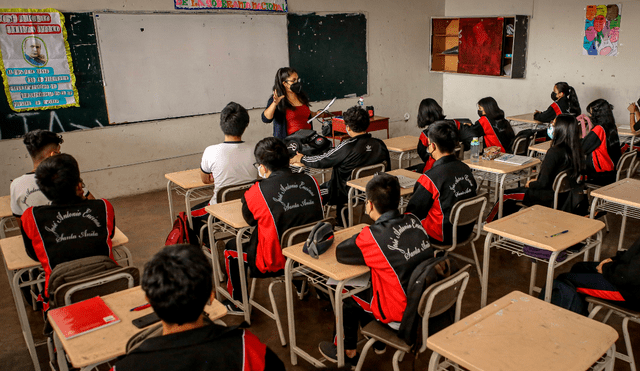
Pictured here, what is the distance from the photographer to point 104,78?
219 inches

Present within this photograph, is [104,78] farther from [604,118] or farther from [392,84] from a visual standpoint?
[604,118]

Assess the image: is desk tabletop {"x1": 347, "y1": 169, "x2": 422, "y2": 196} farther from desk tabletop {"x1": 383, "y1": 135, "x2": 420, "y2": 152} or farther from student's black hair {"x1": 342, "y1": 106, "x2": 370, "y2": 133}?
desk tabletop {"x1": 383, "y1": 135, "x2": 420, "y2": 152}

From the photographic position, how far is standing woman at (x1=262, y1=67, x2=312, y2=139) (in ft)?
14.7

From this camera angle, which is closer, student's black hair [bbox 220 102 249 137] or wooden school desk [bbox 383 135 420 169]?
student's black hair [bbox 220 102 249 137]

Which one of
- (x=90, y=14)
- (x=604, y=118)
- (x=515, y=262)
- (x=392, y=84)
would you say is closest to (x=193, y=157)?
(x=90, y=14)

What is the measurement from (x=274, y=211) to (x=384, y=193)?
2.41 ft

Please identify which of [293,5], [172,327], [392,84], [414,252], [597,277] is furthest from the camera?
[392,84]

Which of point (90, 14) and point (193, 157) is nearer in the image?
point (90, 14)

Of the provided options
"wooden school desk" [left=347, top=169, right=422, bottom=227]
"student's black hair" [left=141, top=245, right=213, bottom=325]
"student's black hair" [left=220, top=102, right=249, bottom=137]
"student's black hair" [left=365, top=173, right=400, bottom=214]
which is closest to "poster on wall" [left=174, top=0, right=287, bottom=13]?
"student's black hair" [left=220, top=102, right=249, bottom=137]

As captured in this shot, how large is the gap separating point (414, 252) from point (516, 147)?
11.8ft


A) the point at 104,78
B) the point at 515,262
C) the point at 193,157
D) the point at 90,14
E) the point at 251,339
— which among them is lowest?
the point at 515,262

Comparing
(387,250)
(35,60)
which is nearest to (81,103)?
(35,60)

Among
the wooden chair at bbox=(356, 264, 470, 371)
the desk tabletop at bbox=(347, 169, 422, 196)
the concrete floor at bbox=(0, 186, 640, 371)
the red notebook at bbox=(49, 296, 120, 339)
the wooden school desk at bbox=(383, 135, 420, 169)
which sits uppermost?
the wooden school desk at bbox=(383, 135, 420, 169)

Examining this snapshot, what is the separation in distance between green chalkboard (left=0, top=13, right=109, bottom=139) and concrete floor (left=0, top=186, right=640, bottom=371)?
148cm
